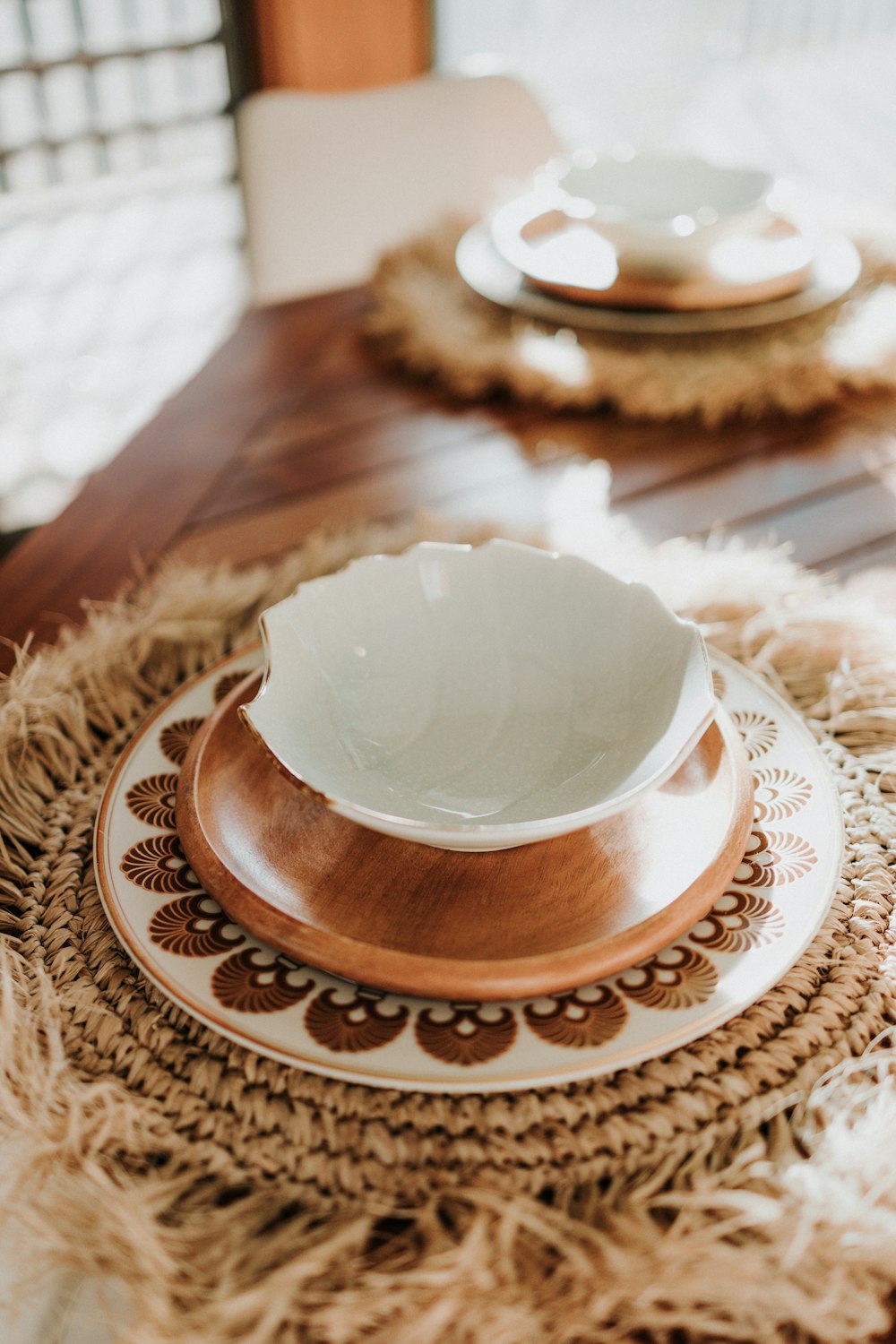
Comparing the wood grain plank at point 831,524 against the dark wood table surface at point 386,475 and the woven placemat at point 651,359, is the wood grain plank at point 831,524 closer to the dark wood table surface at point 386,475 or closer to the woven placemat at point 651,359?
the dark wood table surface at point 386,475

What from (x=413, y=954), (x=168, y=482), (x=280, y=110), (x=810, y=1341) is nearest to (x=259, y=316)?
(x=168, y=482)

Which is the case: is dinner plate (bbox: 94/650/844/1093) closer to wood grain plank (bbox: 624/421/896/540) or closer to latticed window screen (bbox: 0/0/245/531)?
wood grain plank (bbox: 624/421/896/540)

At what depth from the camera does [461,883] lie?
43 centimetres

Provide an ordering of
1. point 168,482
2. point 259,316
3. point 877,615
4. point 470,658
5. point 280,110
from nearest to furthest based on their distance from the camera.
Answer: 1. point 470,658
2. point 877,615
3. point 168,482
4. point 259,316
5. point 280,110

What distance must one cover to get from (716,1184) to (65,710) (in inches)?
15.1

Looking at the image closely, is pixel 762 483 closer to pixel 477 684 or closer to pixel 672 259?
pixel 672 259

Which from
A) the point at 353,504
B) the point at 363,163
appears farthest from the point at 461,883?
the point at 363,163

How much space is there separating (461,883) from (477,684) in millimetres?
117

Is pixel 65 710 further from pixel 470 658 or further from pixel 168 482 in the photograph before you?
pixel 168 482

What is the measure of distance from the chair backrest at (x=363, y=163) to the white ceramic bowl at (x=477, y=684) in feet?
3.52

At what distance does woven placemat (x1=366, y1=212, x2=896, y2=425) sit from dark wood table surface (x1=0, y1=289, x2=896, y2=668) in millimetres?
18

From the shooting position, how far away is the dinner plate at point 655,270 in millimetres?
874

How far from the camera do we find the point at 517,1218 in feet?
1.15

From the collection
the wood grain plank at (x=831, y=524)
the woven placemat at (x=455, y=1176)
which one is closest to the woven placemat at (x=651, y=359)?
the wood grain plank at (x=831, y=524)
